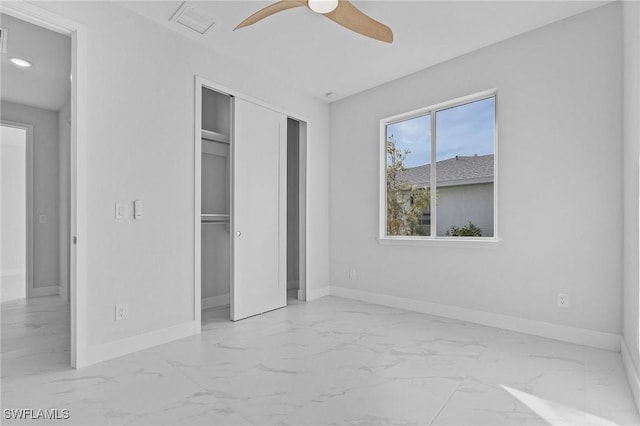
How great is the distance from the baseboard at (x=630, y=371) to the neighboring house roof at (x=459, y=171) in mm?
1597

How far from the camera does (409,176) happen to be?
3.85 m

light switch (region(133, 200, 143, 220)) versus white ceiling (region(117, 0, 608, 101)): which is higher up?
white ceiling (region(117, 0, 608, 101))

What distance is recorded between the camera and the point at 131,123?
256 centimetres

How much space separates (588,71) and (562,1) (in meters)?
0.56

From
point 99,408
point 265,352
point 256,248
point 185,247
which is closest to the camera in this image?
point 99,408

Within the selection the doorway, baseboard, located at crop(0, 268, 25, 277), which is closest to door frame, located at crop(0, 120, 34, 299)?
baseboard, located at crop(0, 268, 25, 277)

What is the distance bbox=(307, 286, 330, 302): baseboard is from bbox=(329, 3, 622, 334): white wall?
1099mm

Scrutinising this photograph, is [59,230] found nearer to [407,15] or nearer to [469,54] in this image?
[407,15]

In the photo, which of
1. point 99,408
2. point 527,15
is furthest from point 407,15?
point 99,408

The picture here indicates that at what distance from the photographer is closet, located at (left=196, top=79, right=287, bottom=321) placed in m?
3.33

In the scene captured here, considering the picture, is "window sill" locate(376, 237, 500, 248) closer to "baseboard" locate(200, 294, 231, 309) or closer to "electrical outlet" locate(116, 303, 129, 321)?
"baseboard" locate(200, 294, 231, 309)

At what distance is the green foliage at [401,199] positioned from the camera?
3715 millimetres

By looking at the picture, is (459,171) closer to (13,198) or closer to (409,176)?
(409,176)

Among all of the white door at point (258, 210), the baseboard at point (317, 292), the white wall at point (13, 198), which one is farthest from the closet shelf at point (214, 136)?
the white wall at point (13, 198)
